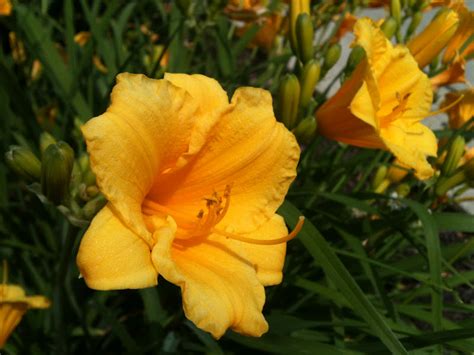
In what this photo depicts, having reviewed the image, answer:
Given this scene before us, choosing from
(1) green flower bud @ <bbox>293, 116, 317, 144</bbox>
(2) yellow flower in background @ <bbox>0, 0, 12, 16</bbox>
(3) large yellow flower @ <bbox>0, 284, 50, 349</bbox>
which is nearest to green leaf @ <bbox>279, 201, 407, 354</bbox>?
(1) green flower bud @ <bbox>293, 116, 317, 144</bbox>

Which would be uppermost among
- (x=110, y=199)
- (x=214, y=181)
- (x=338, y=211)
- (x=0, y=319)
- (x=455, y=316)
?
(x=110, y=199)

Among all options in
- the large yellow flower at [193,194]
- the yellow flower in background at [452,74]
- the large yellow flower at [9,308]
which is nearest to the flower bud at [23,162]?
the large yellow flower at [193,194]

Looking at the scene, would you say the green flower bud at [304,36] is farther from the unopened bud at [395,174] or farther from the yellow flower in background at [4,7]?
the yellow flower in background at [4,7]

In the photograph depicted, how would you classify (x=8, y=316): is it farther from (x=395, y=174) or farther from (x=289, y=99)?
(x=395, y=174)

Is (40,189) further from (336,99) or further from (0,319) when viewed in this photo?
(336,99)

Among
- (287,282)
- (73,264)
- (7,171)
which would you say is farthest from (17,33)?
(287,282)
